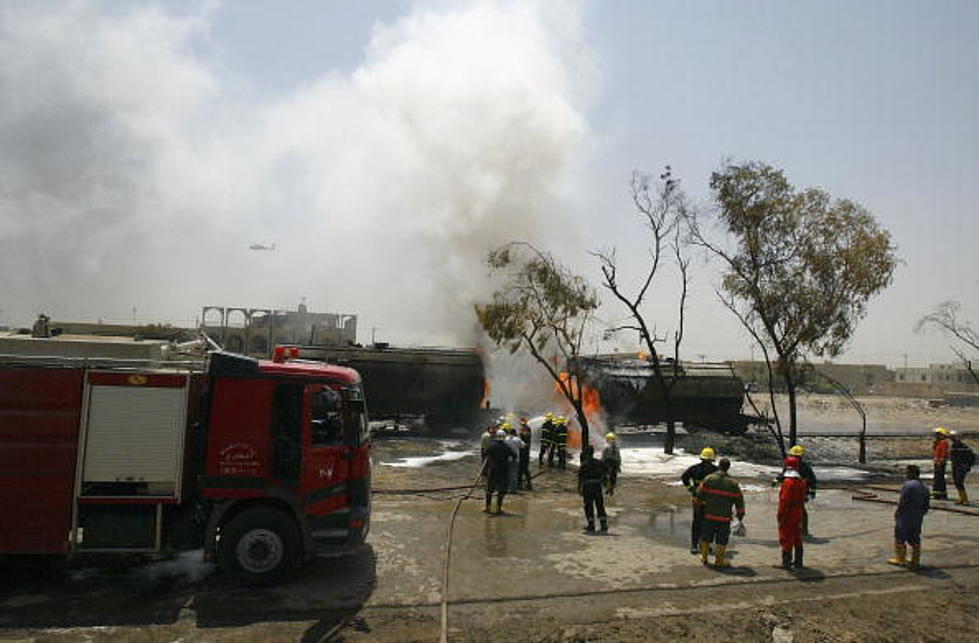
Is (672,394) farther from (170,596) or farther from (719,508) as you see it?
(170,596)

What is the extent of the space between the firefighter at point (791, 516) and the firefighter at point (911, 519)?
154 centimetres

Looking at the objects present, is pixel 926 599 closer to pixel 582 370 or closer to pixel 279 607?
pixel 279 607

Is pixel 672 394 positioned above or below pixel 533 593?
above

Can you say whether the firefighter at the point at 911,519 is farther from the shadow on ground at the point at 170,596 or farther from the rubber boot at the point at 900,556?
the shadow on ground at the point at 170,596

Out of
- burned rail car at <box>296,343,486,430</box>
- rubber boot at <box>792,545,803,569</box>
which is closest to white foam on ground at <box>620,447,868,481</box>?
burned rail car at <box>296,343,486,430</box>

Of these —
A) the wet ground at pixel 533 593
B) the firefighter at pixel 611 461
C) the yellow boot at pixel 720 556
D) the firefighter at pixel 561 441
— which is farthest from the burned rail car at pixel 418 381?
the yellow boot at pixel 720 556

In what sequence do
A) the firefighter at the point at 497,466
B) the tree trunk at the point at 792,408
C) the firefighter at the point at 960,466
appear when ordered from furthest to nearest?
the tree trunk at the point at 792,408 < the firefighter at the point at 960,466 < the firefighter at the point at 497,466

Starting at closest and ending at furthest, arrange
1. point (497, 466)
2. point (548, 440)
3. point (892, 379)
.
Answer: point (497, 466) → point (548, 440) → point (892, 379)

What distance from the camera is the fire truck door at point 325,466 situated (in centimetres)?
823

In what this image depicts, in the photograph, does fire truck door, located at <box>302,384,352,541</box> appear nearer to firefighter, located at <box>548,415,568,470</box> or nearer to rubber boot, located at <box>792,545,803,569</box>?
rubber boot, located at <box>792,545,803,569</box>

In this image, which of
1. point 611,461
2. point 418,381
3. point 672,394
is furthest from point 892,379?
point 611,461

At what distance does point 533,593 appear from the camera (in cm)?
810

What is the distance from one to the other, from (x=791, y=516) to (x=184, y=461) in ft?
25.9

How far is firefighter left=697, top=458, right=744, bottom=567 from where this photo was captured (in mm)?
9195
